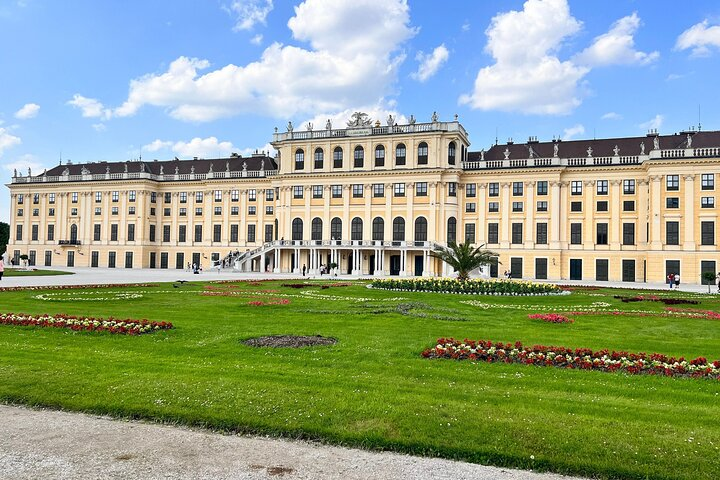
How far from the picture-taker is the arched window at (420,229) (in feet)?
227

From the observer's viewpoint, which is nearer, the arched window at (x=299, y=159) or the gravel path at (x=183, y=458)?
the gravel path at (x=183, y=458)

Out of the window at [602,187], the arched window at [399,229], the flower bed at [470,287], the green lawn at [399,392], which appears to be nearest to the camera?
the green lawn at [399,392]

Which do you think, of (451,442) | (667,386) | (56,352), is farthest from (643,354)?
(56,352)

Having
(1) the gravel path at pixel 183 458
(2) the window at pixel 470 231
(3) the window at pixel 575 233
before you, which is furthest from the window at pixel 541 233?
(1) the gravel path at pixel 183 458

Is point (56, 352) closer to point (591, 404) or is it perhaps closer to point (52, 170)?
point (591, 404)

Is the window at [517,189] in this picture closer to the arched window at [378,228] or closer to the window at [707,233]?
the arched window at [378,228]

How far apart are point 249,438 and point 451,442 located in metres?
2.72

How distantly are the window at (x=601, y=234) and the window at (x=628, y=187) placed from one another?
4149 mm

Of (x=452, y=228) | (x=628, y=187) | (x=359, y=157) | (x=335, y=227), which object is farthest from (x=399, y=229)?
(x=628, y=187)

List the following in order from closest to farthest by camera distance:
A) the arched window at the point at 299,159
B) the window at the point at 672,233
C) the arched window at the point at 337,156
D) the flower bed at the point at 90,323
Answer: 1. the flower bed at the point at 90,323
2. the window at the point at 672,233
3. the arched window at the point at 337,156
4. the arched window at the point at 299,159

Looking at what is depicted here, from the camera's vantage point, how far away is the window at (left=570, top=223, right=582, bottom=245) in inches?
2554

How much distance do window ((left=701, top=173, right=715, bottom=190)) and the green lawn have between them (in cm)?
4800

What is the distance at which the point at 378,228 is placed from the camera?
71.6m

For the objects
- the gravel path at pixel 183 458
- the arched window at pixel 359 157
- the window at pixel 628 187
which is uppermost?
the arched window at pixel 359 157
